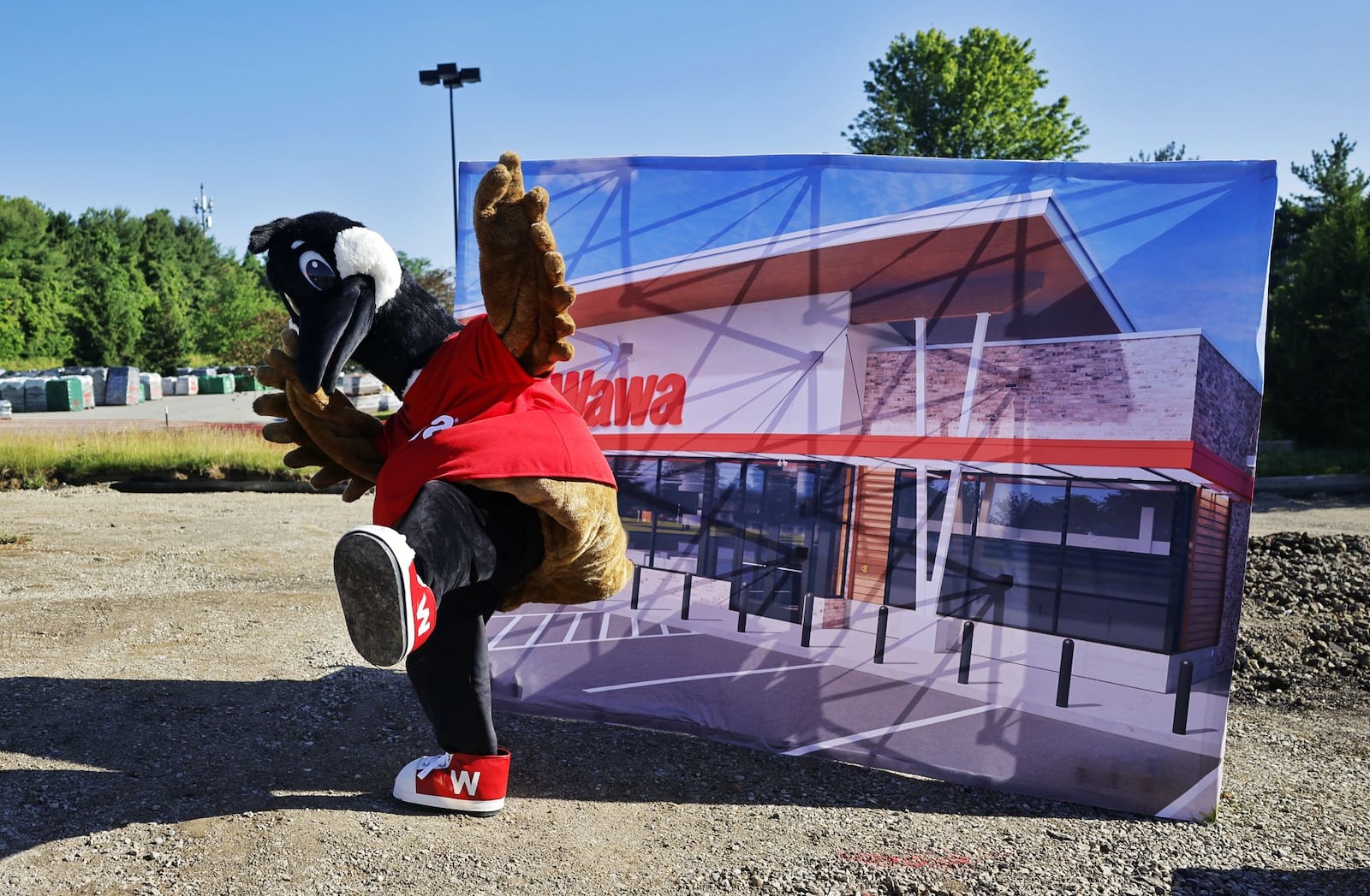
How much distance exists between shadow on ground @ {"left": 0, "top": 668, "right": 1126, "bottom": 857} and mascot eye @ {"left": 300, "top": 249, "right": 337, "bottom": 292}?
1.60 m

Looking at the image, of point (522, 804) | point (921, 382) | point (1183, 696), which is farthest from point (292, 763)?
point (1183, 696)

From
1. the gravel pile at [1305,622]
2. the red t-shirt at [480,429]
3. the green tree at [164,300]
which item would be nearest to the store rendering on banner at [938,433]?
the red t-shirt at [480,429]

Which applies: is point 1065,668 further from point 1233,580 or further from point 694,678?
point 694,678

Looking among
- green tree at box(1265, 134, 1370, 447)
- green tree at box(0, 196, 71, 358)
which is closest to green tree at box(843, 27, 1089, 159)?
green tree at box(1265, 134, 1370, 447)

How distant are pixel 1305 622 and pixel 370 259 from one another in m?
5.71

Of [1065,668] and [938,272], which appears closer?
[1065,668]

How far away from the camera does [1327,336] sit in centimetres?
1745

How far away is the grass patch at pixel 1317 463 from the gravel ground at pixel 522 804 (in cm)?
1231

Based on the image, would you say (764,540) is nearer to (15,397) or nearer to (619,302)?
(619,302)

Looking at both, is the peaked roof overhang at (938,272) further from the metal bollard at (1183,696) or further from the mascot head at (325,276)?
the mascot head at (325,276)

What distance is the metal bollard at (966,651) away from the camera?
339cm

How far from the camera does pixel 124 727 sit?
3.54 metres

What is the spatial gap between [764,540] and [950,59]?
3010 cm

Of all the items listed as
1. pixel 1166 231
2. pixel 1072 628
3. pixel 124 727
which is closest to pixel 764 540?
pixel 1072 628
